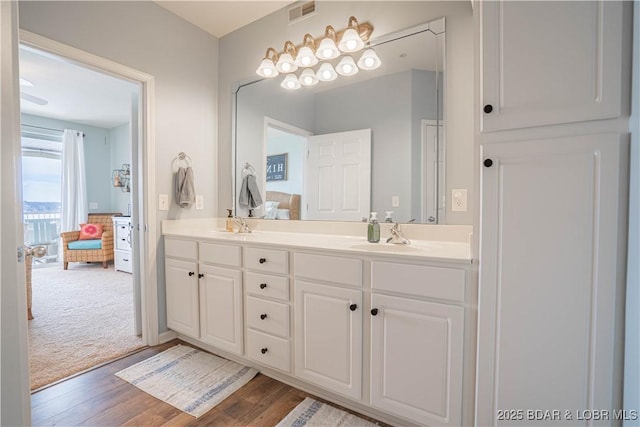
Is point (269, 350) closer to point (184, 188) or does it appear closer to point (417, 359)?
point (417, 359)

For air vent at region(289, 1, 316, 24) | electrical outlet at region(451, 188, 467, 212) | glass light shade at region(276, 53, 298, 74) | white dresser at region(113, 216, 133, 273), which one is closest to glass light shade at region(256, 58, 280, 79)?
glass light shade at region(276, 53, 298, 74)

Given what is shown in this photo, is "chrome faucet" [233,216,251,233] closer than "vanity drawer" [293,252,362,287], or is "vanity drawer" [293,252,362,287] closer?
"vanity drawer" [293,252,362,287]

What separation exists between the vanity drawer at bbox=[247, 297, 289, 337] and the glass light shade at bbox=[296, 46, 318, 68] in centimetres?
167

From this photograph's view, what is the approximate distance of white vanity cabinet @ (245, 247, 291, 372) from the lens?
1632 mm

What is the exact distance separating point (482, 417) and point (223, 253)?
1.55 m

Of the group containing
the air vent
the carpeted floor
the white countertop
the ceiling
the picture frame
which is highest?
the ceiling

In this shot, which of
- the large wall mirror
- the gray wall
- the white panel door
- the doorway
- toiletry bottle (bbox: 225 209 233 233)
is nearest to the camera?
the large wall mirror

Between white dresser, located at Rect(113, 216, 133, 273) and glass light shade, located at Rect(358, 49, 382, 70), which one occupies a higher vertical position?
glass light shade, located at Rect(358, 49, 382, 70)

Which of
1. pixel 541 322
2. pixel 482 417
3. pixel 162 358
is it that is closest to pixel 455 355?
pixel 482 417

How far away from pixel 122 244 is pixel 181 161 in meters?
3.20

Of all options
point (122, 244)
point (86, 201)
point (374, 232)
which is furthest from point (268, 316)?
point (86, 201)

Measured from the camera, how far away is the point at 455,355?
1189mm

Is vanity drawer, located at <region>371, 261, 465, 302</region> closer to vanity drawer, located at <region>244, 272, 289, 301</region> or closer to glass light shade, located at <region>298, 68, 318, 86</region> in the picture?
vanity drawer, located at <region>244, 272, 289, 301</region>

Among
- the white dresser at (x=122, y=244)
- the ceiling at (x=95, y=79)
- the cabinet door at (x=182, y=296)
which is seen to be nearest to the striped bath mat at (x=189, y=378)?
the cabinet door at (x=182, y=296)
